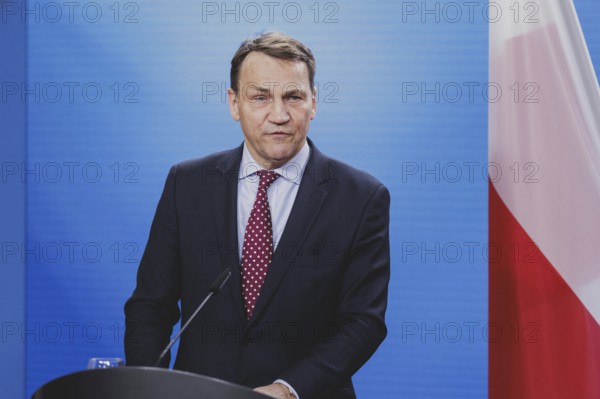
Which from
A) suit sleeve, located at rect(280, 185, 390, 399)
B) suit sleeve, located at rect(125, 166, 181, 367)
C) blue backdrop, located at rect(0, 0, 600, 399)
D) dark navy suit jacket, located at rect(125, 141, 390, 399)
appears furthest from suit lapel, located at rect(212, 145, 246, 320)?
blue backdrop, located at rect(0, 0, 600, 399)

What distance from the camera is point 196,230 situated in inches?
86.7

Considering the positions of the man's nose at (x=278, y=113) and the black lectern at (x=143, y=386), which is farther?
the man's nose at (x=278, y=113)

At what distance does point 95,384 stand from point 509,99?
1.49m

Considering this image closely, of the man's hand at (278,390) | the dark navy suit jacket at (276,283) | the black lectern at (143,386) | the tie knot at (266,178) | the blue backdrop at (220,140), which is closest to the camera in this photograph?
the black lectern at (143,386)

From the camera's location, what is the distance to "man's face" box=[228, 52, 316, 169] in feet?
7.16

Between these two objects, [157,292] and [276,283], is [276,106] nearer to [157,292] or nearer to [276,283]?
[276,283]

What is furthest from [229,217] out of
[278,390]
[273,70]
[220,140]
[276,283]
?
[220,140]

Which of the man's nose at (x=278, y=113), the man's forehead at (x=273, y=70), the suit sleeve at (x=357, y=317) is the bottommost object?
the suit sleeve at (x=357, y=317)

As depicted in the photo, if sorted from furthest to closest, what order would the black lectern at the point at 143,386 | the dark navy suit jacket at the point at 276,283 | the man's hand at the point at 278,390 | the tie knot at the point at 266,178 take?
the tie knot at the point at 266,178, the dark navy suit jacket at the point at 276,283, the man's hand at the point at 278,390, the black lectern at the point at 143,386

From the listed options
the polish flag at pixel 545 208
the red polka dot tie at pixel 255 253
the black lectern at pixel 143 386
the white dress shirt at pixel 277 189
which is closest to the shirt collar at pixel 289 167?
the white dress shirt at pixel 277 189

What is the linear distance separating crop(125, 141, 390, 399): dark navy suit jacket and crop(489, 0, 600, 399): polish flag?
1.42 ft

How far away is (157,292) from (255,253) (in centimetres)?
28

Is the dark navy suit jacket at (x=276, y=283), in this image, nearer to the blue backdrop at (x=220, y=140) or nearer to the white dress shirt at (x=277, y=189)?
the white dress shirt at (x=277, y=189)

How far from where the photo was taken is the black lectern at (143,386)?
4.10 feet
